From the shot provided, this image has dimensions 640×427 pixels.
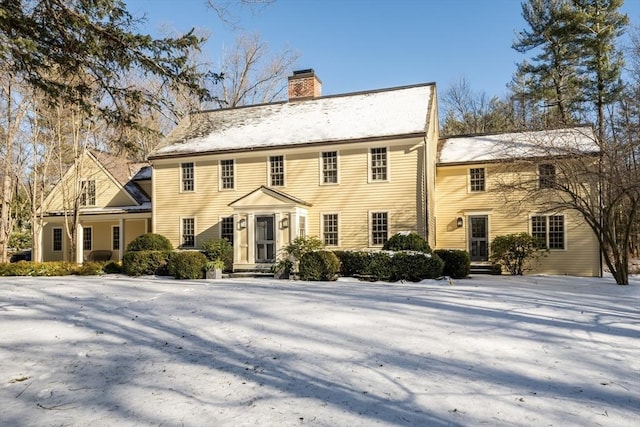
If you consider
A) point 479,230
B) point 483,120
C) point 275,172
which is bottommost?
point 479,230

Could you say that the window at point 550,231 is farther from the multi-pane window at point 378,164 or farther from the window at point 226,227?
the window at point 226,227

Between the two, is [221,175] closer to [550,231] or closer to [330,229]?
[330,229]

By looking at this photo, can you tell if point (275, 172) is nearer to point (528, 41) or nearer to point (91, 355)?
point (91, 355)

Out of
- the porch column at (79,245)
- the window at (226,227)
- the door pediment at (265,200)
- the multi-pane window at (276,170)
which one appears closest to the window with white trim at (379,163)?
the door pediment at (265,200)

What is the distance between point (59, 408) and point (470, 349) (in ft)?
14.5

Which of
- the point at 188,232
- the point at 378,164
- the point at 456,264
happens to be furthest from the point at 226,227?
Result: the point at 456,264

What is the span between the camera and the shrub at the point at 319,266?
1455 cm

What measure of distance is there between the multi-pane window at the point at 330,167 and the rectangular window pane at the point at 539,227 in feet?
26.3

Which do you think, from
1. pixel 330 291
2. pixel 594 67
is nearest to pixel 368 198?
pixel 330 291

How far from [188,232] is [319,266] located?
8.04 m

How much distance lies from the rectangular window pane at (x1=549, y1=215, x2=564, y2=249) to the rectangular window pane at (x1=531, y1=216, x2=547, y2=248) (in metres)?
0.21

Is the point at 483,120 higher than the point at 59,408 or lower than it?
higher

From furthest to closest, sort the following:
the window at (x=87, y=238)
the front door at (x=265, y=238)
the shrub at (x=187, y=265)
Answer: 1. the window at (x=87, y=238)
2. the front door at (x=265, y=238)
3. the shrub at (x=187, y=265)

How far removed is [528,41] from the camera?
28797 millimetres
